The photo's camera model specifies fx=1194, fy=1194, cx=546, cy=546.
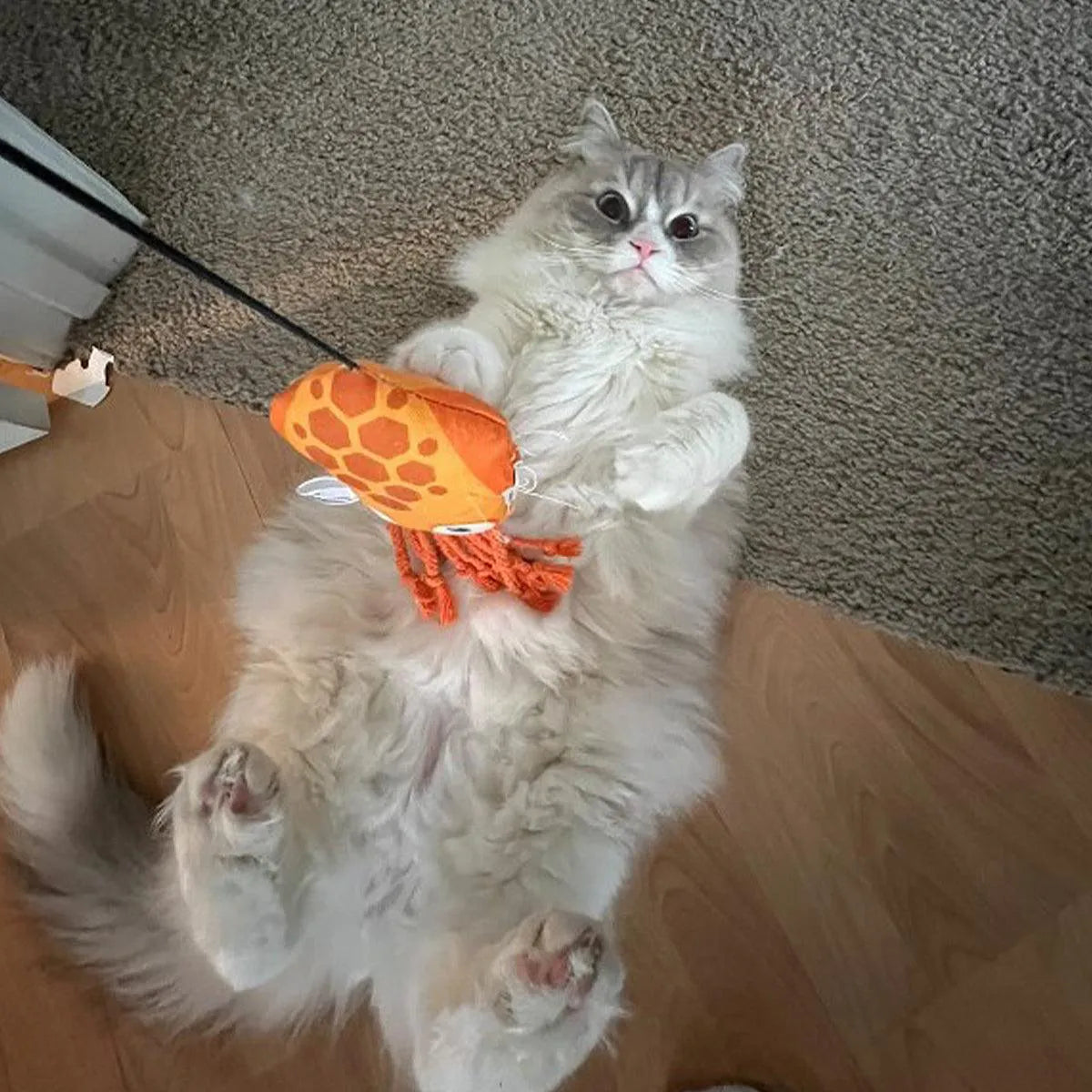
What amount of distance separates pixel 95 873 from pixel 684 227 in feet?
3.36

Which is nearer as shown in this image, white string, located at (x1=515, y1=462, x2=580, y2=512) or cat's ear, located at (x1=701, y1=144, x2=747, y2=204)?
white string, located at (x1=515, y1=462, x2=580, y2=512)

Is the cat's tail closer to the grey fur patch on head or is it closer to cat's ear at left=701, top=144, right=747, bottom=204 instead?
the grey fur patch on head

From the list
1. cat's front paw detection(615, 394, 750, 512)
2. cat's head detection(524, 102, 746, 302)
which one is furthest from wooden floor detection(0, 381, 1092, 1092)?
cat's head detection(524, 102, 746, 302)

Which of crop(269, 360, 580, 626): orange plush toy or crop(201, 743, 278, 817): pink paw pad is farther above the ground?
crop(269, 360, 580, 626): orange plush toy

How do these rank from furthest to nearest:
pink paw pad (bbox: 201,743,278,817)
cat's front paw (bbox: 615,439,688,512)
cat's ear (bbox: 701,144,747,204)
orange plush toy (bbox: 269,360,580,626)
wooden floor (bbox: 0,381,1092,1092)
Answer: cat's ear (bbox: 701,144,747,204) → wooden floor (bbox: 0,381,1092,1092) → cat's front paw (bbox: 615,439,688,512) → pink paw pad (bbox: 201,743,278,817) → orange plush toy (bbox: 269,360,580,626)

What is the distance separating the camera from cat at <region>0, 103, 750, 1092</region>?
3.82 feet

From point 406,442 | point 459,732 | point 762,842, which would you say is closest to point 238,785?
point 459,732

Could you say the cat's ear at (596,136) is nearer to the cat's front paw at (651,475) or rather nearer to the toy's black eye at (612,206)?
the toy's black eye at (612,206)

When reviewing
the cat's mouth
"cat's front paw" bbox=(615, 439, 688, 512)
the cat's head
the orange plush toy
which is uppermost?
the cat's head

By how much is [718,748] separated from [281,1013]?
0.59 m

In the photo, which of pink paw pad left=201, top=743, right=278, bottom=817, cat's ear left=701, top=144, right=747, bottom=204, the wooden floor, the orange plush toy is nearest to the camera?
the orange plush toy

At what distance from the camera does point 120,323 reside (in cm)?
170

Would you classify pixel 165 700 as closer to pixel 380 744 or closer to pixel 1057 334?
pixel 380 744

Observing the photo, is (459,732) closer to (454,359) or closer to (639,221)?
(454,359)
